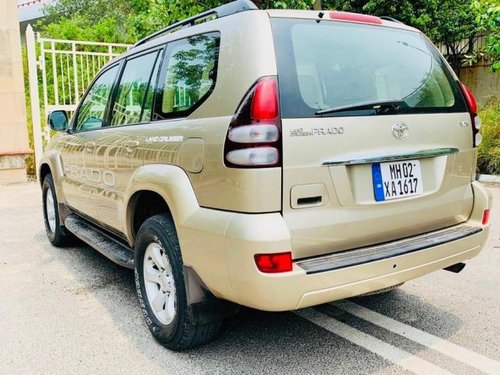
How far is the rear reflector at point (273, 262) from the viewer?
6.86ft

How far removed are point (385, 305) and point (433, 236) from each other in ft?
2.90

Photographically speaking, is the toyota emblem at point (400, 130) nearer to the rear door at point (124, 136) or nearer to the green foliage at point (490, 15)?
the rear door at point (124, 136)

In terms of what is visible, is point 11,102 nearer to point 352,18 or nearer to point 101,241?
point 101,241

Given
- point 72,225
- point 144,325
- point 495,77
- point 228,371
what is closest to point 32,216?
point 72,225

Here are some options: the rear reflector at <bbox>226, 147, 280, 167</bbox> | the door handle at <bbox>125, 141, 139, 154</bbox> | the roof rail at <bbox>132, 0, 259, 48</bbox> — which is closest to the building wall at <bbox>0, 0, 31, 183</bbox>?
the door handle at <bbox>125, 141, 139, 154</bbox>

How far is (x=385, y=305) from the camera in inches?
131

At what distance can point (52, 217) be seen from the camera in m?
5.06

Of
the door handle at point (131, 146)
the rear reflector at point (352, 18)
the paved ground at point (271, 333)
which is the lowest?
the paved ground at point (271, 333)

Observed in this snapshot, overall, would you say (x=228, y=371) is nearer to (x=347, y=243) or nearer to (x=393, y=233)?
(x=347, y=243)

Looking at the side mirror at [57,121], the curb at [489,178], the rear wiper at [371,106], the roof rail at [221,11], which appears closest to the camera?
the rear wiper at [371,106]

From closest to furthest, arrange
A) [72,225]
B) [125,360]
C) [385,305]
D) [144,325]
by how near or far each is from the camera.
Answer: [125,360] < [144,325] < [385,305] < [72,225]

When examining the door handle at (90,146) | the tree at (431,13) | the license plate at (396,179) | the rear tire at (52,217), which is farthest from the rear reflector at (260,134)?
the tree at (431,13)

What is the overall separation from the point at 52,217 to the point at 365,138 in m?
3.82

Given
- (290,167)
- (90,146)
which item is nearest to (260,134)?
(290,167)
